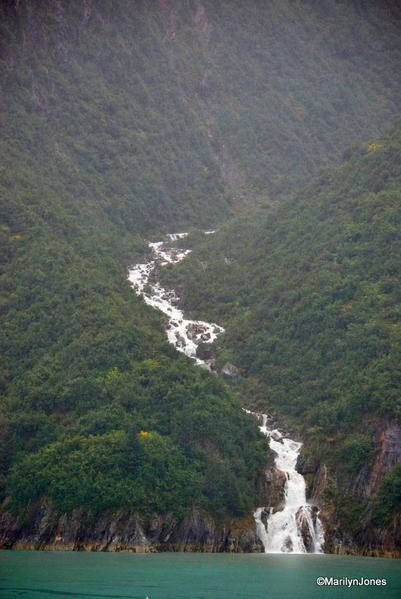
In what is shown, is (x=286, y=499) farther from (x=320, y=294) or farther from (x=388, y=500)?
(x=320, y=294)

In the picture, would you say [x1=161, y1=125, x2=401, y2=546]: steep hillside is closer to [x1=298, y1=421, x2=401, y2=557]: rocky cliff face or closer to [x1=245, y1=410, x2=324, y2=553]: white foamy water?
[x1=298, y1=421, x2=401, y2=557]: rocky cliff face

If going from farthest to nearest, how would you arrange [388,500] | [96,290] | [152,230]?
[152,230] → [96,290] → [388,500]

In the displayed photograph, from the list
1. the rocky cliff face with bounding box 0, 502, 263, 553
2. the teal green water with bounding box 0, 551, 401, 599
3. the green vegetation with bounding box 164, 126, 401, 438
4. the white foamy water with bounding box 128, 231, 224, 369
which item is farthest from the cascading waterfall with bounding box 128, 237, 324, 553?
the teal green water with bounding box 0, 551, 401, 599

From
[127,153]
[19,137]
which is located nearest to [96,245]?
[19,137]

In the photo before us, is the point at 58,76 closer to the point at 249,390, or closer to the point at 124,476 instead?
the point at 249,390

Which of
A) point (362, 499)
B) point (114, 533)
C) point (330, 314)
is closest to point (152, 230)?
point (330, 314)

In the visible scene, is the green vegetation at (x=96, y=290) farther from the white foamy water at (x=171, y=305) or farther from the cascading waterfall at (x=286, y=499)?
the white foamy water at (x=171, y=305)
